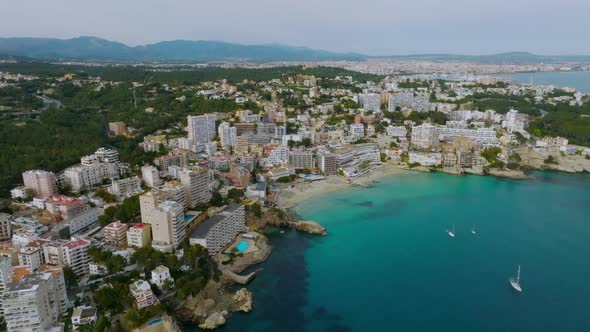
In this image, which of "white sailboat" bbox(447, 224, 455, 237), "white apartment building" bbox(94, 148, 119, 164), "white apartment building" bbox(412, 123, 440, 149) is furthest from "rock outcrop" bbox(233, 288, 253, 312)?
"white apartment building" bbox(412, 123, 440, 149)

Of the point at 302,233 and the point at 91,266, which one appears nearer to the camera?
the point at 91,266

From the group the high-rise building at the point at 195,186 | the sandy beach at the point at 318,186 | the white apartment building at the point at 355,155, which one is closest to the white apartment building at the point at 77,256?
the high-rise building at the point at 195,186

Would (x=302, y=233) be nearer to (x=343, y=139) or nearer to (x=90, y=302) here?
(x=90, y=302)

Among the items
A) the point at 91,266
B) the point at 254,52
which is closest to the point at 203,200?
the point at 91,266

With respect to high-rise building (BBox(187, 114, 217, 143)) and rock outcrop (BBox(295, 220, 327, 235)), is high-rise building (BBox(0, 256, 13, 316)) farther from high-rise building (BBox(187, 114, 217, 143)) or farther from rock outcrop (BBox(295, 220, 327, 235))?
high-rise building (BBox(187, 114, 217, 143))

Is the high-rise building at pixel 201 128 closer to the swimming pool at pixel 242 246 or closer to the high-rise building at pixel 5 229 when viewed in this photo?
the high-rise building at pixel 5 229

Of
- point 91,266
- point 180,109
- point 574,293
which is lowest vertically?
point 574,293

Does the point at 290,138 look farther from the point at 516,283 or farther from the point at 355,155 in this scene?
the point at 516,283
